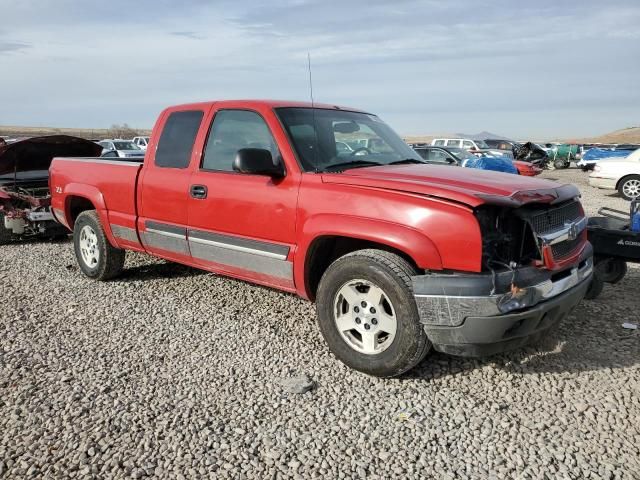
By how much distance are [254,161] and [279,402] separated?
168 cm

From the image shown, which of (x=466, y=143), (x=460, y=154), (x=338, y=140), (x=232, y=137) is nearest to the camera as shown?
(x=338, y=140)

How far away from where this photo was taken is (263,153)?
3.83 metres

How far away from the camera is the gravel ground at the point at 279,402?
2.73 metres

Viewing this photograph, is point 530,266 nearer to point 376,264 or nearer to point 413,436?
point 376,264

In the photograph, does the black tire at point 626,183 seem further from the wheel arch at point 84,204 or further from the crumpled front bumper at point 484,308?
the wheel arch at point 84,204

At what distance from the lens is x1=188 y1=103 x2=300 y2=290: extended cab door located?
13.1 ft

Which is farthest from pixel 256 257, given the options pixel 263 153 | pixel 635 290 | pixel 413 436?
pixel 635 290

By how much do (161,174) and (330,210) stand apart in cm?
205

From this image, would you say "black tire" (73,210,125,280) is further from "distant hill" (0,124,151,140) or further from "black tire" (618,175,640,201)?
"distant hill" (0,124,151,140)

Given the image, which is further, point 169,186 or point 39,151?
point 39,151

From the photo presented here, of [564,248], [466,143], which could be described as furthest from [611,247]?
[466,143]

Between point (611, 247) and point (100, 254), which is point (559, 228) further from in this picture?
point (100, 254)

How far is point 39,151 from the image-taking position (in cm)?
863

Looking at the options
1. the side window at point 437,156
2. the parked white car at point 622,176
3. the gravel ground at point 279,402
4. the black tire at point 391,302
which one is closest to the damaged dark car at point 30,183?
the gravel ground at point 279,402
